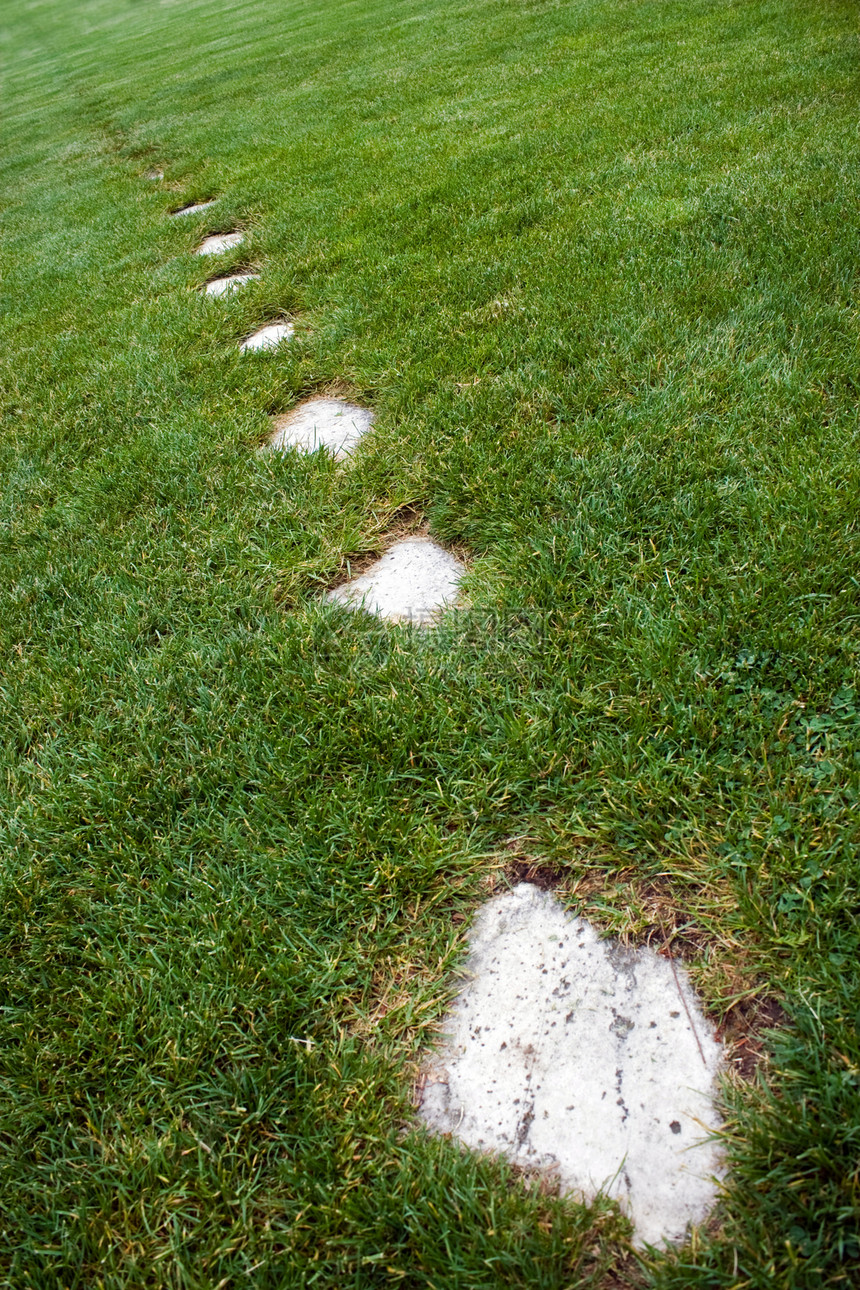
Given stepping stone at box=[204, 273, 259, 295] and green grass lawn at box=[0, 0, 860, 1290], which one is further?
stepping stone at box=[204, 273, 259, 295]

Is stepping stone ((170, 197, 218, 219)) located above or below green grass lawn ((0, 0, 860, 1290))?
above

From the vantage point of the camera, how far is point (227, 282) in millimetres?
4684

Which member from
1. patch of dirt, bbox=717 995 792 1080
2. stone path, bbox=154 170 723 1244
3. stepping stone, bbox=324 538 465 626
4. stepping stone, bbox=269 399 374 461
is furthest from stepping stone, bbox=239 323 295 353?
patch of dirt, bbox=717 995 792 1080

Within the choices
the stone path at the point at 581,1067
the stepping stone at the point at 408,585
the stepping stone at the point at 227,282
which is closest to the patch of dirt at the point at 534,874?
the stone path at the point at 581,1067

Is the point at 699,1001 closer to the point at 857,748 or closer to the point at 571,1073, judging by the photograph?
the point at 571,1073

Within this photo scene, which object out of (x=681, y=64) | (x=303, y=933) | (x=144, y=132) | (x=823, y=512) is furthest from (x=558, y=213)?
(x=144, y=132)

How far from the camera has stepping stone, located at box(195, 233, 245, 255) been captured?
17.1ft

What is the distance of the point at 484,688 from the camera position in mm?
1837

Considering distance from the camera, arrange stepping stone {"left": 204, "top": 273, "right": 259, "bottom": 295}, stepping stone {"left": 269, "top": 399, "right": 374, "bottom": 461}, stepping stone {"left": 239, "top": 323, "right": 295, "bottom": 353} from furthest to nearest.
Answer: stepping stone {"left": 204, "top": 273, "right": 259, "bottom": 295} < stepping stone {"left": 239, "top": 323, "right": 295, "bottom": 353} < stepping stone {"left": 269, "top": 399, "right": 374, "bottom": 461}

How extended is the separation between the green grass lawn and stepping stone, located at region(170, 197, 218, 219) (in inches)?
97.7

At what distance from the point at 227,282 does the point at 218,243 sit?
1.01 m

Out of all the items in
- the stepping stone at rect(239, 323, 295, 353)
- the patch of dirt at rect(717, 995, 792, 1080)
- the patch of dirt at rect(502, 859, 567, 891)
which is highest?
the stepping stone at rect(239, 323, 295, 353)

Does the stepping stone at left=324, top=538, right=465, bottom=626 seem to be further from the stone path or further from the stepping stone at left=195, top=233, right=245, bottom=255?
the stepping stone at left=195, top=233, right=245, bottom=255

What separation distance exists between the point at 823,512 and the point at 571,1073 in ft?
5.08
